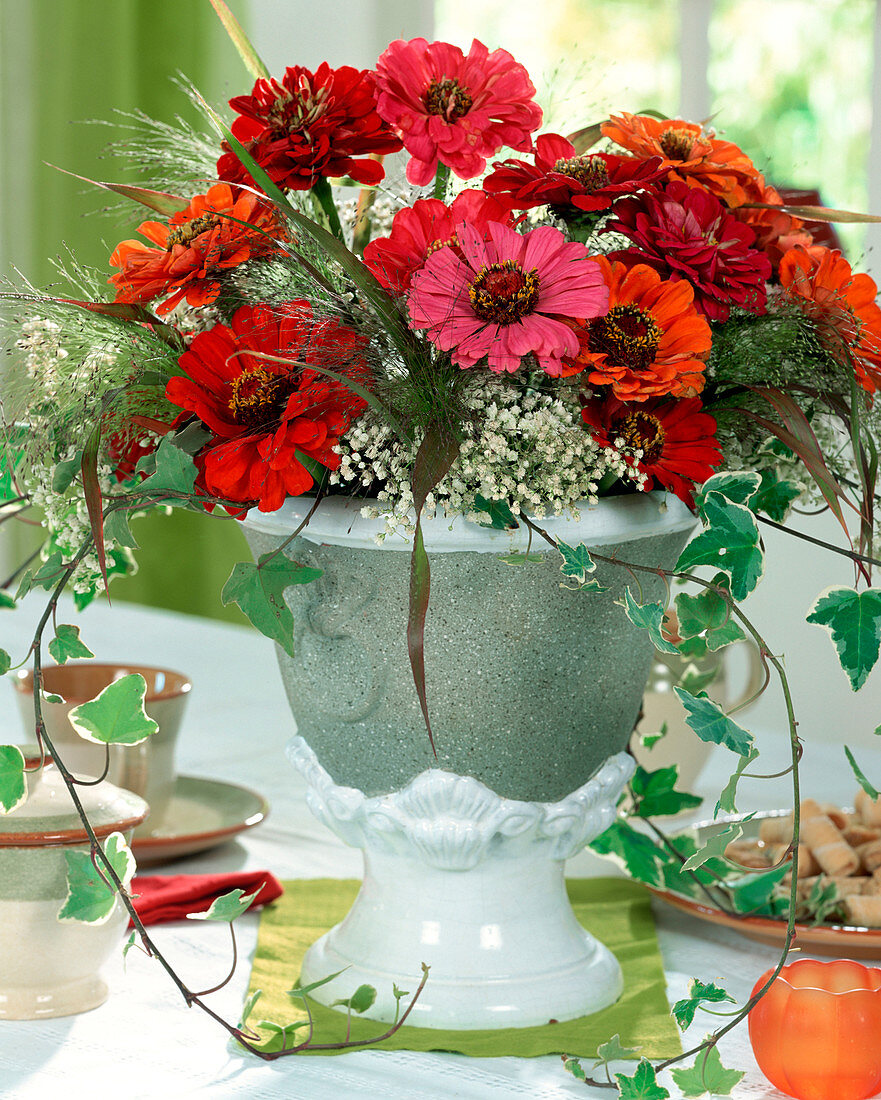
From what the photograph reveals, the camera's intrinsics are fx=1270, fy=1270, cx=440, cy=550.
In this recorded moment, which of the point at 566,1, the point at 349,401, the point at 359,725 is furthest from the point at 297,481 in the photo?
the point at 566,1

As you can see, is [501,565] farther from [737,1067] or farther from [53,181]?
[53,181]

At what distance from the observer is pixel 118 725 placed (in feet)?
1.73

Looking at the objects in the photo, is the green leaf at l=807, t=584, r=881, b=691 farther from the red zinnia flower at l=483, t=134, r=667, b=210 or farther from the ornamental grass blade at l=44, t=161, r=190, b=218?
the ornamental grass blade at l=44, t=161, r=190, b=218

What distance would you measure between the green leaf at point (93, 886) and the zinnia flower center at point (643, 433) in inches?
10.6

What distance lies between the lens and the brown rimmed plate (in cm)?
63

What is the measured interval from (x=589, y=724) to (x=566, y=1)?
2.82 m

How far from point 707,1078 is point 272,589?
26 centimetres

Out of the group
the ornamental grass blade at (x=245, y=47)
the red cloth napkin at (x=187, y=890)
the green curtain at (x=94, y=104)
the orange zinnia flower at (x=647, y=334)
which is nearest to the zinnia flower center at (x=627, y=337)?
the orange zinnia flower at (x=647, y=334)

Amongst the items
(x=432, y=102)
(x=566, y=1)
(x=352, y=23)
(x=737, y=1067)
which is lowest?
(x=737, y=1067)

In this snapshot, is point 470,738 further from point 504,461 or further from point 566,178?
point 566,178

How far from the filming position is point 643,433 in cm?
53

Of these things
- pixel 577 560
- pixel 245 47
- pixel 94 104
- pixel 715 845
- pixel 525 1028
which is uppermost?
pixel 94 104

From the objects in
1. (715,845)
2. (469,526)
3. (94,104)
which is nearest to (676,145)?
(469,526)

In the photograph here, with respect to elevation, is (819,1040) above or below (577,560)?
below
